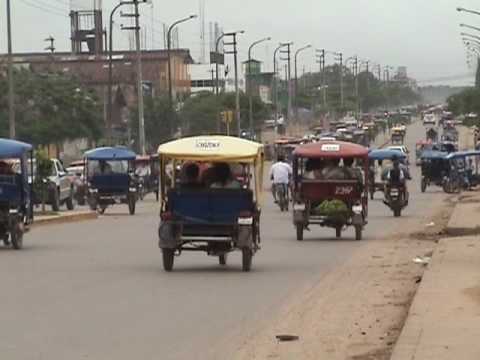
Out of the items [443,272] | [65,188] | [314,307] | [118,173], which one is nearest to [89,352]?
[314,307]

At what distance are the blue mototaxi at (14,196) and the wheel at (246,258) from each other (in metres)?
6.53

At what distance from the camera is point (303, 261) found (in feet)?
82.3

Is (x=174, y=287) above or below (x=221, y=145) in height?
below

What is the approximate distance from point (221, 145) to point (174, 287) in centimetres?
368

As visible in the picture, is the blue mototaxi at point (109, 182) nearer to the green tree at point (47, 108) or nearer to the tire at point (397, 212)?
the tire at point (397, 212)

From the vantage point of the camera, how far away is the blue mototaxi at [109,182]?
154 feet

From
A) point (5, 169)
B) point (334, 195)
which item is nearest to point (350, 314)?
point (5, 169)

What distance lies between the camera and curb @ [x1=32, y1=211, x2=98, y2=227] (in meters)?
39.0

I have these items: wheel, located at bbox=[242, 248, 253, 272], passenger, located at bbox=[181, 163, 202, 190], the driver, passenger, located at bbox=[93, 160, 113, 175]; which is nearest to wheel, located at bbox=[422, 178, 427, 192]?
passenger, located at bbox=[93, 160, 113, 175]

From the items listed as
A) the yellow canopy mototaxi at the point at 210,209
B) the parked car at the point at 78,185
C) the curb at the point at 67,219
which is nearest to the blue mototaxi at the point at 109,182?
the curb at the point at 67,219

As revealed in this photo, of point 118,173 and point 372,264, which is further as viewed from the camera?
point 118,173

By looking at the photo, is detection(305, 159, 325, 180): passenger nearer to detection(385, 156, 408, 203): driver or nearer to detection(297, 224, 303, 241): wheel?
detection(297, 224, 303, 241): wheel

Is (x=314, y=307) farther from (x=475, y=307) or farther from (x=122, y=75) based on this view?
(x=122, y=75)

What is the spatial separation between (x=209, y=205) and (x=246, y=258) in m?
1.04
